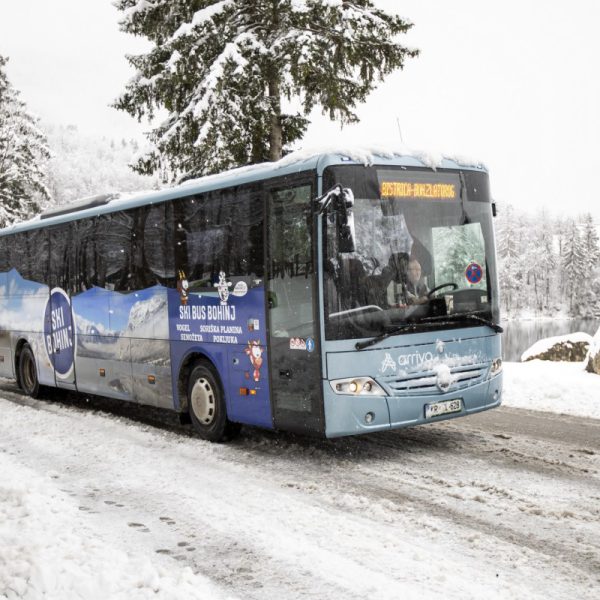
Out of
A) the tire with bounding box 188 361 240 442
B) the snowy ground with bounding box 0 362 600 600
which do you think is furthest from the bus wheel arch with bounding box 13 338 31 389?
the tire with bounding box 188 361 240 442

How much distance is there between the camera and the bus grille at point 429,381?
7.69 meters

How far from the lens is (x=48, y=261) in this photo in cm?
1314

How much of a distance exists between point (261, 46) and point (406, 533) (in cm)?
1462

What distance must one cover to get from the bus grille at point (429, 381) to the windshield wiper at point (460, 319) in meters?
0.44

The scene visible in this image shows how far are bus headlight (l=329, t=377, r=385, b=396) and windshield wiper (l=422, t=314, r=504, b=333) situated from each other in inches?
32.6

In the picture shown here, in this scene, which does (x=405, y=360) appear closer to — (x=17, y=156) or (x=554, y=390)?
(x=554, y=390)

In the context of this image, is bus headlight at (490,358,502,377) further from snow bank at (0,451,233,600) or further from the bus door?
snow bank at (0,451,233,600)

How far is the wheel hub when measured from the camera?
9.18 metres

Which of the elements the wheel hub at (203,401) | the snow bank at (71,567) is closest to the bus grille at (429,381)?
the wheel hub at (203,401)

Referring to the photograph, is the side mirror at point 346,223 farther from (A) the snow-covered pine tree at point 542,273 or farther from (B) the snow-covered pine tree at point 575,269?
(A) the snow-covered pine tree at point 542,273

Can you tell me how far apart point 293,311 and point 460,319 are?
1.71 m

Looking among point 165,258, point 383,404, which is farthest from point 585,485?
point 165,258

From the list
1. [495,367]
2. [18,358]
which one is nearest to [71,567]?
[495,367]

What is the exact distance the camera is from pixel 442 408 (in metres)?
7.94
